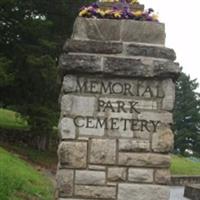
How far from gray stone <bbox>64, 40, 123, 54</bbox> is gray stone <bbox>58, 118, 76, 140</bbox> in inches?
36.7

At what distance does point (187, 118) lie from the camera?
2539 inches

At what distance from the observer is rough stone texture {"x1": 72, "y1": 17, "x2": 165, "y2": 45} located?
30.8 feet

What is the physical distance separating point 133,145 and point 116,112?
1.59 feet

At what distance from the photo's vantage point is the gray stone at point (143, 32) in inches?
370

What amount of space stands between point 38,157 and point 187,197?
6.03 meters

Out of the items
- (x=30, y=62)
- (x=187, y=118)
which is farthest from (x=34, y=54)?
(x=187, y=118)

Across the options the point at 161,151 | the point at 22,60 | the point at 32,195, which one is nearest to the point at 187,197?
the point at 22,60

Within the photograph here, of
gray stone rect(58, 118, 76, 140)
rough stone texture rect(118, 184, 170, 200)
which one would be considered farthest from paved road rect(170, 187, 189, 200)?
gray stone rect(58, 118, 76, 140)

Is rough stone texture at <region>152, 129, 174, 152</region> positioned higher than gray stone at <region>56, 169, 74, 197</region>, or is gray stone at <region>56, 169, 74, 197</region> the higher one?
rough stone texture at <region>152, 129, 174, 152</region>

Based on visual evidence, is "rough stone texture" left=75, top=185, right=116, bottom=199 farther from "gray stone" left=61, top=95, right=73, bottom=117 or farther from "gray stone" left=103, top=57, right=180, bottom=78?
"gray stone" left=103, top=57, right=180, bottom=78

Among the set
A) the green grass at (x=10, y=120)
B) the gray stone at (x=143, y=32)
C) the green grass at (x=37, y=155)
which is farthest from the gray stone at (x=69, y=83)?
the green grass at (x=10, y=120)

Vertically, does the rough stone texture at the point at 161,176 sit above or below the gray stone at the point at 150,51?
below

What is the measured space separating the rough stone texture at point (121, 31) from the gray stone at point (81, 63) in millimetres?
324

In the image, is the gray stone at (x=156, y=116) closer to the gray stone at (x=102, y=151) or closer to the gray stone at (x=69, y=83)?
the gray stone at (x=102, y=151)
